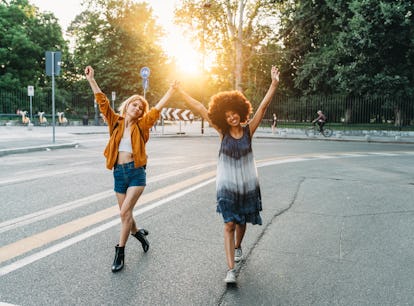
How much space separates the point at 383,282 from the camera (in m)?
3.45

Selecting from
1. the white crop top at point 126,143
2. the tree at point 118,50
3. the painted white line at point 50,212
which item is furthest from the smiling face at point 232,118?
the tree at point 118,50

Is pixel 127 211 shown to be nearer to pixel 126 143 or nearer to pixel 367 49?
pixel 126 143

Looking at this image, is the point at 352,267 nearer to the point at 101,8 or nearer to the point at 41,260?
the point at 41,260

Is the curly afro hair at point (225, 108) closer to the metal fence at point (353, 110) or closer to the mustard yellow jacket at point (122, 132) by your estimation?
the mustard yellow jacket at point (122, 132)

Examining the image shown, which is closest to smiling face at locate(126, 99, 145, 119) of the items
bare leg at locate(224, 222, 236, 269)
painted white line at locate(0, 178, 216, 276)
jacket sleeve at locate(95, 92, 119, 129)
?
jacket sleeve at locate(95, 92, 119, 129)

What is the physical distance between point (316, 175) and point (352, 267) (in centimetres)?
573

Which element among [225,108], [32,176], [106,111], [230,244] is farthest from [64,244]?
[32,176]

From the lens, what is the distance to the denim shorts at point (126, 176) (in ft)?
12.6

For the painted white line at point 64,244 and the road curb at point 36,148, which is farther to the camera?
the road curb at point 36,148

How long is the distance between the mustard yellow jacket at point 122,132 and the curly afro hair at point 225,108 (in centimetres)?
59

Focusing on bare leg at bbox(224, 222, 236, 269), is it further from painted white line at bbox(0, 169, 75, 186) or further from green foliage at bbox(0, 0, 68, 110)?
green foliage at bbox(0, 0, 68, 110)

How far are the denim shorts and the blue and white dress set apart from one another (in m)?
0.81

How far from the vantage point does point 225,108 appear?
3588 mm

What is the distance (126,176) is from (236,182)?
1047 mm
